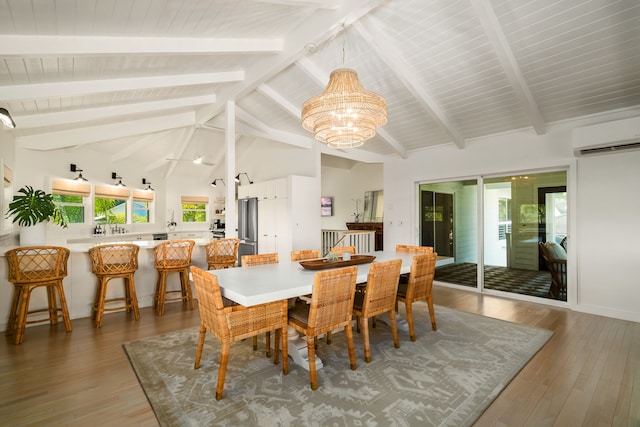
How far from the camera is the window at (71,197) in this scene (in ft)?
19.9

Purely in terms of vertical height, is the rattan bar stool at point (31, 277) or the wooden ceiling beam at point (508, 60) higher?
the wooden ceiling beam at point (508, 60)

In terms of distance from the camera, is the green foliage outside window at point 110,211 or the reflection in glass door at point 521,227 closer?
the reflection in glass door at point 521,227

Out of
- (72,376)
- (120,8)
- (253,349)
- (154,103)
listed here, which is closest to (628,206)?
(253,349)

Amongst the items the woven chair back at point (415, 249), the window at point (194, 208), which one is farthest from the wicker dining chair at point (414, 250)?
the window at point (194, 208)

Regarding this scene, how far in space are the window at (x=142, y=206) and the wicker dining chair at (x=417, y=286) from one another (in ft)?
23.7

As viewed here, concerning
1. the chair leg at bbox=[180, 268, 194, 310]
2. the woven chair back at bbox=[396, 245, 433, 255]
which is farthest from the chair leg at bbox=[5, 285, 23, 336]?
the woven chair back at bbox=[396, 245, 433, 255]

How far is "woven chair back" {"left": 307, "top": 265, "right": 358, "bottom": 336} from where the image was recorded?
2.17 metres

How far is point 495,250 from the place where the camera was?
17.0ft

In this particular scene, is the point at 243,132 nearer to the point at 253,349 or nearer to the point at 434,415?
the point at 253,349

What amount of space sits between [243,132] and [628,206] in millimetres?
5813

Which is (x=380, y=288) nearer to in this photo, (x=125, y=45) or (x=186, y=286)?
(x=186, y=286)

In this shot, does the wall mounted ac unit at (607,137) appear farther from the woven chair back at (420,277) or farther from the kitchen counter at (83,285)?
the kitchen counter at (83,285)

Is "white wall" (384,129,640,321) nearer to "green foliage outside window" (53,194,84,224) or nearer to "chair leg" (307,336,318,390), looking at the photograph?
"chair leg" (307,336,318,390)

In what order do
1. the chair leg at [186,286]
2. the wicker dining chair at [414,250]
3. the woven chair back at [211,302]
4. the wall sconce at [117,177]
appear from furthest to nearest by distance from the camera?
the wall sconce at [117,177] → the chair leg at [186,286] → the wicker dining chair at [414,250] → the woven chair back at [211,302]
